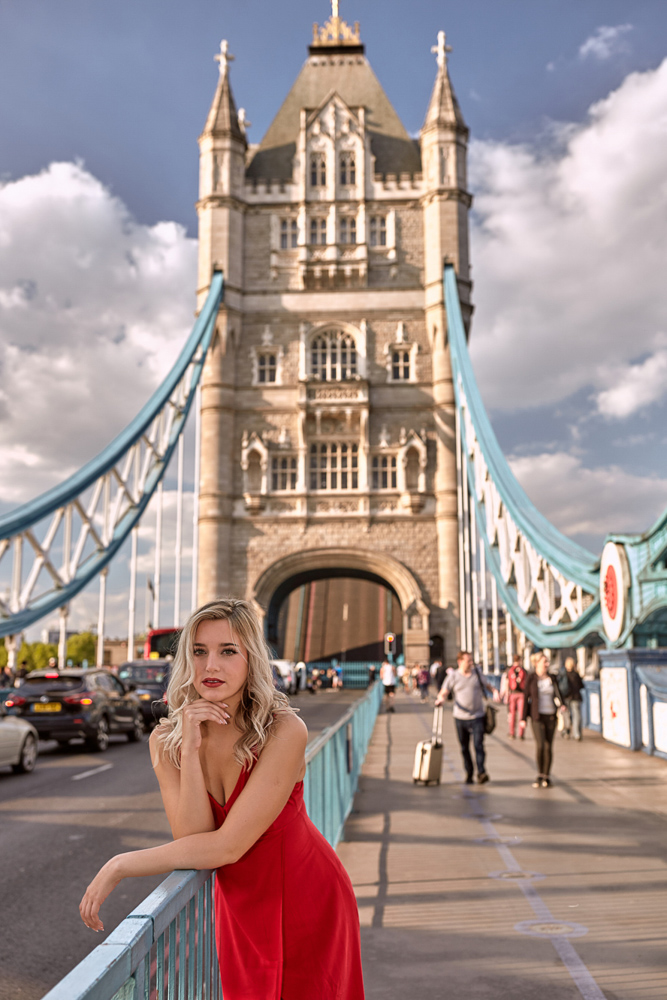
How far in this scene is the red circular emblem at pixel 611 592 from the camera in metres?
12.8

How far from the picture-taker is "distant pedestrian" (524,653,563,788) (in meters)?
9.38

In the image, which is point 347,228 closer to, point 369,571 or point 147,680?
point 369,571

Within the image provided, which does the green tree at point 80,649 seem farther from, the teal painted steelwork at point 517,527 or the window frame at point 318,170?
→ the teal painted steelwork at point 517,527

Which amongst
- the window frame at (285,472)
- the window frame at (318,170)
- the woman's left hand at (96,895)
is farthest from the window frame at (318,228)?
the woman's left hand at (96,895)

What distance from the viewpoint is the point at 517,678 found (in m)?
16.0

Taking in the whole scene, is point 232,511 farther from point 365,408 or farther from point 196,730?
point 196,730

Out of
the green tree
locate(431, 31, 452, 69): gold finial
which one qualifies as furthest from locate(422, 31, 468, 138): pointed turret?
the green tree

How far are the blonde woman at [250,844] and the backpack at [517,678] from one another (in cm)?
1376

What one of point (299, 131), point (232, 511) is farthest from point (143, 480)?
point (299, 131)

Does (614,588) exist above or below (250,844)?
above

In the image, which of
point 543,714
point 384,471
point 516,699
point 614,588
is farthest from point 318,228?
point 543,714

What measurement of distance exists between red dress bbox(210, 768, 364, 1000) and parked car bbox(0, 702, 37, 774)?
9391 mm

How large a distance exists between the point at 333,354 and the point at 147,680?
2077cm

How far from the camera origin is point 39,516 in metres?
20.0
